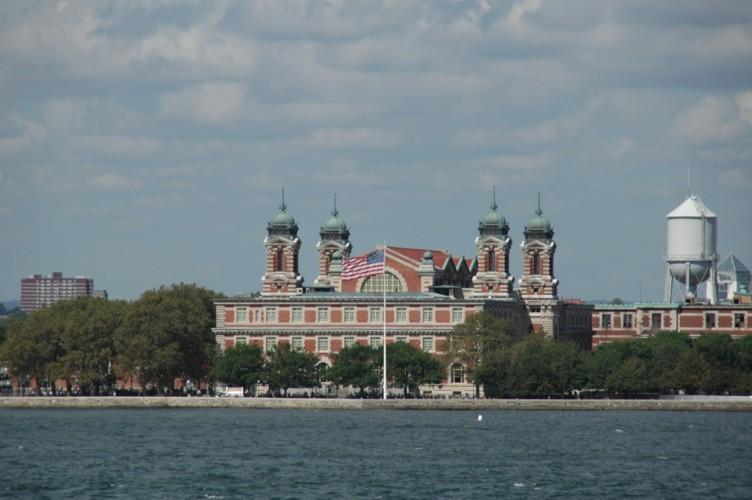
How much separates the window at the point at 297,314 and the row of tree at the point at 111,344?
26.6 feet

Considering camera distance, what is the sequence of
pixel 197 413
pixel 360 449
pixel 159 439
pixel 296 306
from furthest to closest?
1. pixel 296 306
2. pixel 197 413
3. pixel 159 439
4. pixel 360 449

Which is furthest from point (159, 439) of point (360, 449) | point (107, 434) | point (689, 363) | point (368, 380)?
point (689, 363)

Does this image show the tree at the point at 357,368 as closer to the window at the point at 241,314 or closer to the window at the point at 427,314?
the window at the point at 427,314

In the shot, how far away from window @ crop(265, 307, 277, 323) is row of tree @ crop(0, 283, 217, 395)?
5850mm

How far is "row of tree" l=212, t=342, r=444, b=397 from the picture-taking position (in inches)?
7096

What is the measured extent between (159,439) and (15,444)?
Result: 9200 millimetres

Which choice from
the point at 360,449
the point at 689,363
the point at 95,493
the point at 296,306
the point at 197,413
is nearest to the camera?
the point at 95,493

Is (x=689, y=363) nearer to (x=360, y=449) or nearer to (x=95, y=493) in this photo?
(x=360, y=449)

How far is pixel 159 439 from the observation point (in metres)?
134

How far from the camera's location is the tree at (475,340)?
182 m

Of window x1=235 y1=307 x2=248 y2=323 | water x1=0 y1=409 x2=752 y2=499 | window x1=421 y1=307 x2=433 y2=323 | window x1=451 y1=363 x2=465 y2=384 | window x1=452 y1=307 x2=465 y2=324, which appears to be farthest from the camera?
Answer: window x1=235 y1=307 x2=248 y2=323

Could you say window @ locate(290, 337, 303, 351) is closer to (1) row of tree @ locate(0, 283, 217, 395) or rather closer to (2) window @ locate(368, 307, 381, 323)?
(2) window @ locate(368, 307, 381, 323)

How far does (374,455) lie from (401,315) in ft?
241

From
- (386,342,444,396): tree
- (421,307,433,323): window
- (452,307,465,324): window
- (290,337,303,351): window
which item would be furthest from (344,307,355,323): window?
(386,342,444,396): tree
